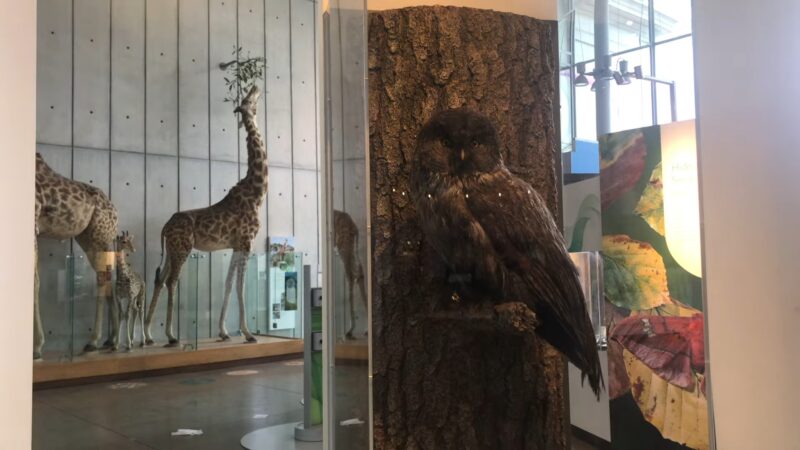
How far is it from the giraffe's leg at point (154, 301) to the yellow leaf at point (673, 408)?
13.2 ft

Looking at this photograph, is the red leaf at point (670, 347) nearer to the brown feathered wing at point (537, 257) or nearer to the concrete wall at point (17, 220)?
the brown feathered wing at point (537, 257)

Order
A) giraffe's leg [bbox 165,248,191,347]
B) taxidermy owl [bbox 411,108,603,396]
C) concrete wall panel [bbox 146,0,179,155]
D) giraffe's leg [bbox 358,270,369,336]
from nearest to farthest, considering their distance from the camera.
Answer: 1. taxidermy owl [bbox 411,108,603,396]
2. giraffe's leg [bbox 358,270,369,336]
3. giraffe's leg [bbox 165,248,191,347]
4. concrete wall panel [bbox 146,0,179,155]

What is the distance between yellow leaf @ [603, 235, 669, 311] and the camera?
129 centimetres

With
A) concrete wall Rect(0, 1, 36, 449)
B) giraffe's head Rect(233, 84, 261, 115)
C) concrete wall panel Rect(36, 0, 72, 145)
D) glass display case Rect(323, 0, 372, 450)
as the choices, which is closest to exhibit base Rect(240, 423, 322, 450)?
concrete wall Rect(0, 1, 36, 449)

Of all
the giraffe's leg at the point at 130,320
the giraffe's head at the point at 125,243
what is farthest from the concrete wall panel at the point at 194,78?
the giraffe's leg at the point at 130,320

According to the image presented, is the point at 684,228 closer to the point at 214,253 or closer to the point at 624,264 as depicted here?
the point at 624,264

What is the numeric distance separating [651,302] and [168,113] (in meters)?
5.67

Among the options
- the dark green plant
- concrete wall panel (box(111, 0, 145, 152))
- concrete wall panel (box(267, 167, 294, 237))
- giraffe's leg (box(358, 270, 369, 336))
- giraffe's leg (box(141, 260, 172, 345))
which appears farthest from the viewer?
concrete wall panel (box(267, 167, 294, 237))

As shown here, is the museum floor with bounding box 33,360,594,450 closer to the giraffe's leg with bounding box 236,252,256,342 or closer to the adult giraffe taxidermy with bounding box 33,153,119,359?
the giraffe's leg with bounding box 236,252,256,342

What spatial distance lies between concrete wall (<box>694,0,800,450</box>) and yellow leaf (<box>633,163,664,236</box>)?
1.16ft

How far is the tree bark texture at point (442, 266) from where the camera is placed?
115 cm

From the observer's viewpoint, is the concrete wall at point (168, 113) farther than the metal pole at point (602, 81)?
Yes

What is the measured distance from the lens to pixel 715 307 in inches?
65.2

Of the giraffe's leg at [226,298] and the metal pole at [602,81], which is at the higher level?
the metal pole at [602,81]
